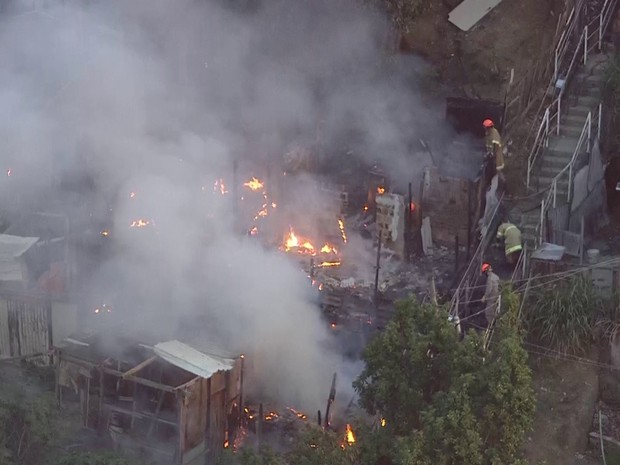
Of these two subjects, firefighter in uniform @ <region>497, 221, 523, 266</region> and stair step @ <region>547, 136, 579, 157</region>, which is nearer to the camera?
firefighter in uniform @ <region>497, 221, 523, 266</region>

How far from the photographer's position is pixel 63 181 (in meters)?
13.8

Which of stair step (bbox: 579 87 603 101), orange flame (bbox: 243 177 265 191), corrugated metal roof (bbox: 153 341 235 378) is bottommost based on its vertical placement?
corrugated metal roof (bbox: 153 341 235 378)

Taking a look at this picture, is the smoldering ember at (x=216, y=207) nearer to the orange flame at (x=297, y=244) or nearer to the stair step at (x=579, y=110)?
the orange flame at (x=297, y=244)

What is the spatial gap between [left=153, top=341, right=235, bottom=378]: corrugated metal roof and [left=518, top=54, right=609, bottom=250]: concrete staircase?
4.18m

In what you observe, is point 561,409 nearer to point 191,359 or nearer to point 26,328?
point 191,359

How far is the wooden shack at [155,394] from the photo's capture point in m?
9.76

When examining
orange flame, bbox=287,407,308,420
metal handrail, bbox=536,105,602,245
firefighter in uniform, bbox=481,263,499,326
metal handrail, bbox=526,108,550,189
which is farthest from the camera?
metal handrail, bbox=526,108,550,189

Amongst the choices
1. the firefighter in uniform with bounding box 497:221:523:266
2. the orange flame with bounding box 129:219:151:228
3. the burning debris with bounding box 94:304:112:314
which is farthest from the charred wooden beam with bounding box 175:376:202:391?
the firefighter in uniform with bounding box 497:221:523:266

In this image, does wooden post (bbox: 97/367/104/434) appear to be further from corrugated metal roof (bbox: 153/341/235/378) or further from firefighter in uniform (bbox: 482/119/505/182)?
firefighter in uniform (bbox: 482/119/505/182)

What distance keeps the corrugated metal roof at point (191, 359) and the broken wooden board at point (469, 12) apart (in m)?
9.38

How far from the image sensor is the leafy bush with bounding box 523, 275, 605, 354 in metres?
9.08

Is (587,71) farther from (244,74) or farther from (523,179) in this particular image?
(244,74)

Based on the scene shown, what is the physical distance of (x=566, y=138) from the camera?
489 inches

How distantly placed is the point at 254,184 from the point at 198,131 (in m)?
1.39
